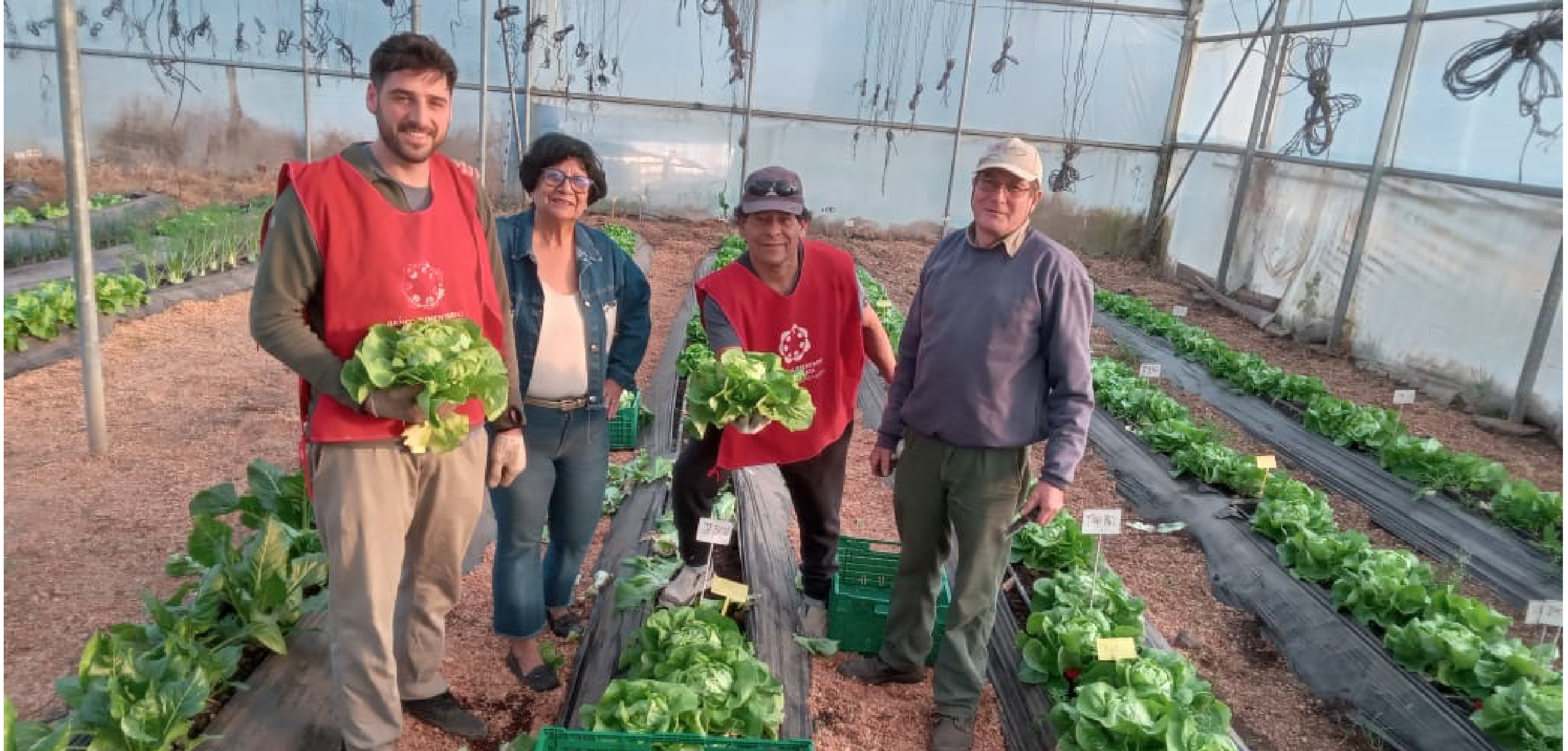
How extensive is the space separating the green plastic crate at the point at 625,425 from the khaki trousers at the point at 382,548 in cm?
320

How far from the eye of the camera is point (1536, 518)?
578 cm

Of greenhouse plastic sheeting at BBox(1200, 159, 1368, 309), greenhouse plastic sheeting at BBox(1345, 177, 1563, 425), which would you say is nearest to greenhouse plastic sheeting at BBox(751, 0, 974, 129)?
greenhouse plastic sheeting at BBox(1200, 159, 1368, 309)

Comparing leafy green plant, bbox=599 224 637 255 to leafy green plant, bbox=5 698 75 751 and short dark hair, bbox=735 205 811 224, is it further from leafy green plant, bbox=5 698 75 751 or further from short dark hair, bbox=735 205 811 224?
leafy green plant, bbox=5 698 75 751

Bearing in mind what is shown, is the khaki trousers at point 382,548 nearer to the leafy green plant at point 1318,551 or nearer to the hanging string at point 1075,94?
the leafy green plant at point 1318,551

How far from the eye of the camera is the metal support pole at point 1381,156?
10852 mm

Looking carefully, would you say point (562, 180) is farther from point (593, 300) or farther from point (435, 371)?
point (435, 371)

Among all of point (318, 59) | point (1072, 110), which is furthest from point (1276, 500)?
point (318, 59)

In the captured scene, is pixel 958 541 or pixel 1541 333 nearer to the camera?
pixel 958 541

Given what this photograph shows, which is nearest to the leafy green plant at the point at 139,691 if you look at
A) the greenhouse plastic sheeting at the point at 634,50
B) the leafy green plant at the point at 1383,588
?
the leafy green plant at the point at 1383,588

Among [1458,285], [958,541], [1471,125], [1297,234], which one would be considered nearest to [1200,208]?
[1297,234]

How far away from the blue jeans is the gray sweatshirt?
130 cm

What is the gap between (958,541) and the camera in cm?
342

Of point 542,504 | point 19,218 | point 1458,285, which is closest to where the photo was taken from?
point 542,504

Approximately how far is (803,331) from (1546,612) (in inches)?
127
